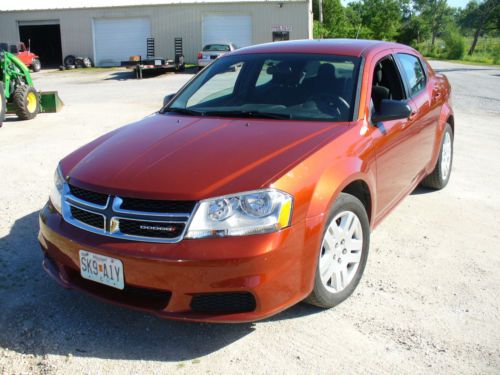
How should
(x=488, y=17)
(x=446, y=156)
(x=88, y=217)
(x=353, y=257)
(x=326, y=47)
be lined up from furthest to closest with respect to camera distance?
(x=488, y=17)
(x=446, y=156)
(x=326, y=47)
(x=353, y=257)
(x=88, y=217)

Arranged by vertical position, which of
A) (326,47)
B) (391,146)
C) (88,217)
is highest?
(326,47)

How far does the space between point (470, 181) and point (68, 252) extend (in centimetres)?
483

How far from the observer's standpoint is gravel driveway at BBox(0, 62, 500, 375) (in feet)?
9.09

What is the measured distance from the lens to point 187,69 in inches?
1158

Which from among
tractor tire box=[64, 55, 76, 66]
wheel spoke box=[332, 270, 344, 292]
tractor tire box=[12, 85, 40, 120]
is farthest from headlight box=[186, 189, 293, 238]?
tractor tire box=[64, 55, 76, 66]

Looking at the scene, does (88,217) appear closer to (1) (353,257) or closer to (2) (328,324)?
(2) (328,324)

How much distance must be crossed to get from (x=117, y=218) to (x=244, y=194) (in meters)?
0.69

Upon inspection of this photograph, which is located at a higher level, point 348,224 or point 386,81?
point 386,81

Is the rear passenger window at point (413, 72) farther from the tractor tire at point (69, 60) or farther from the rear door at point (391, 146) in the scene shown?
the tractor tire at point (69, 60)

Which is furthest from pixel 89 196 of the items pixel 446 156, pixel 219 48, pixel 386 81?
pixel 219 48

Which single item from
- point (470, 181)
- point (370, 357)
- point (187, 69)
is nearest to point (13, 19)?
point (187, 69)

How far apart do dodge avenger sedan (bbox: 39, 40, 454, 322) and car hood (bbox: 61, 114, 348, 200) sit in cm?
1

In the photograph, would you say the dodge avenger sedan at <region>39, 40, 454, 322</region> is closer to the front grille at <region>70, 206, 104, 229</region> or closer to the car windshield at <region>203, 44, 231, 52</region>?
the front grille at <region>70, 206, 104, 229</region>

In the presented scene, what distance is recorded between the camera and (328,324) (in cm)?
Result: 313
